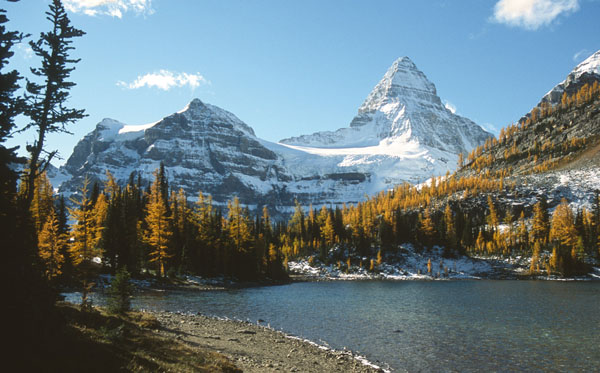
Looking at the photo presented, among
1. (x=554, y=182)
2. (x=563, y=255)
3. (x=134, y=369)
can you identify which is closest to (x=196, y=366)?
(x=134, y=369)

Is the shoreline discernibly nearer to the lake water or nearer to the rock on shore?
the rock on shore

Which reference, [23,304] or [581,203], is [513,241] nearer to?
[581,203]

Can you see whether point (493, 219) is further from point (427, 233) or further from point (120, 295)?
point (120, 295)

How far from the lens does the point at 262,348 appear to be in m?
25.2

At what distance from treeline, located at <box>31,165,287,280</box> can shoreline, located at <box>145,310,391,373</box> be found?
19.5 metres

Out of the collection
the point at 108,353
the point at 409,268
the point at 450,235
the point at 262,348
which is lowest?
the point at 409,268

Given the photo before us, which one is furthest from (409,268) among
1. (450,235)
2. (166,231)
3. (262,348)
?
(262,348)

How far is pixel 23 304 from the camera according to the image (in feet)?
38.7

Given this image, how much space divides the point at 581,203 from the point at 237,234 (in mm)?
155486

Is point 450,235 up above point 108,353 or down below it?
above

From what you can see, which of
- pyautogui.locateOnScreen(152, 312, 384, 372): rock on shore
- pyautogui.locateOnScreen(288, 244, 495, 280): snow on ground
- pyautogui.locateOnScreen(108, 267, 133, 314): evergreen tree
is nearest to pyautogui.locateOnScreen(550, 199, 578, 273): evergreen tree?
pyautogui.locateOnScreen(288, 244, 495, 280): snow on ground

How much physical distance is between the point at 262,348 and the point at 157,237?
45635mm

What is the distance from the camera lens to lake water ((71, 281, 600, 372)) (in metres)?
25.6

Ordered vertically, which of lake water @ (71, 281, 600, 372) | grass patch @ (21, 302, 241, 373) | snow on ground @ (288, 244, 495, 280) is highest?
grass patch @ (21, 302, 241, 373)
